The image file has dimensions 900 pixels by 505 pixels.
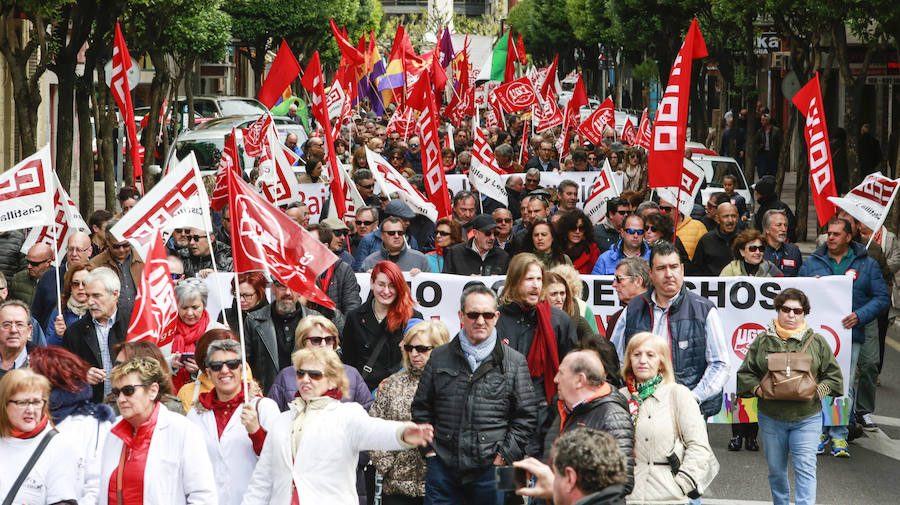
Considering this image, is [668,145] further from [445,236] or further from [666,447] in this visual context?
[666,447]

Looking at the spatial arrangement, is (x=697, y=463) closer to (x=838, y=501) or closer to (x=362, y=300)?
(x=838, y=501)

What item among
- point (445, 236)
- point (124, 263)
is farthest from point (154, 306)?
point (445, 236)

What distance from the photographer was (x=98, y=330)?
8.15m

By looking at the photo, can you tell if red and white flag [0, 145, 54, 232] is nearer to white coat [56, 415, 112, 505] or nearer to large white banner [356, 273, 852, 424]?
large white banner [356, 273, 852, 424]

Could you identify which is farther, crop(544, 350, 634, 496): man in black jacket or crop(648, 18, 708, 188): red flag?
crop(648, 18, 708, 188): red flag

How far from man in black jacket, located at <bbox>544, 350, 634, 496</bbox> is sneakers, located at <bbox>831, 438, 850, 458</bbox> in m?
4.80

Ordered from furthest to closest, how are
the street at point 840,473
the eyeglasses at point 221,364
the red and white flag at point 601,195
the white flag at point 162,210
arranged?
1. the red and white flag at point 601,195
2. the street at point 840,473
3. the white flag at point 162,210
4. the eyeglasses at point 221,364

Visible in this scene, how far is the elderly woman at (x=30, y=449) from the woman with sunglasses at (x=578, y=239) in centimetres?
553

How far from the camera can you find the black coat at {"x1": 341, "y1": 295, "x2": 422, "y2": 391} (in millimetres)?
7961

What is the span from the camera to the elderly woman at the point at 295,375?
677 centimetres

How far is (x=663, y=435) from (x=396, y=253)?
4.38 m

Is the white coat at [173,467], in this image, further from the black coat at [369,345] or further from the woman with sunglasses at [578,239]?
the woman with sunglasses at [578,239]

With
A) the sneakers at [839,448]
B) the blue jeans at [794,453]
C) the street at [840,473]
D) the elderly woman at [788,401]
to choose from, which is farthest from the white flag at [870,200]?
the blue jeans at [794,453]

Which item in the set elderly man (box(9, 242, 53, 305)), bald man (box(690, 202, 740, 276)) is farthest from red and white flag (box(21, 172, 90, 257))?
bald man (box(690, 202, 740, 276))
